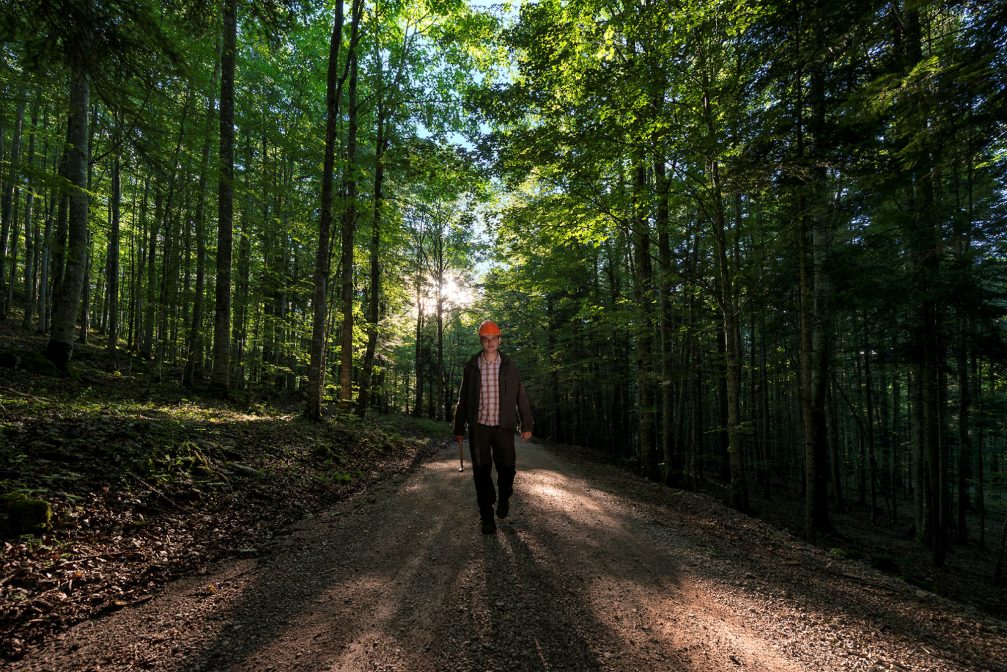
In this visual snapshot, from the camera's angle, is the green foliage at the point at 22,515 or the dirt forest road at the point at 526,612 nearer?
the dirt forest road at the point at 526,612

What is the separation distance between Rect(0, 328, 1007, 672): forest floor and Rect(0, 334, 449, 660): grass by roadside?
0.03m

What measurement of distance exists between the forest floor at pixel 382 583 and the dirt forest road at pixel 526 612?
18 mm

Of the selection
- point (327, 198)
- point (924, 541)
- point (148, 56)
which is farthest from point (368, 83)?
point (924, 541)

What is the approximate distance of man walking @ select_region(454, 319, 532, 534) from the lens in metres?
4.91

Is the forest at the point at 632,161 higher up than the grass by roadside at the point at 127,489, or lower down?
higher up

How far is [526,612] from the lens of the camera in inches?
120

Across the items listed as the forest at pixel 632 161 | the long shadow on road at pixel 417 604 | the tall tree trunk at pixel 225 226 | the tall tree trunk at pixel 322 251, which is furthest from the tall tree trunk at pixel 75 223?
the long shadow on road at pixel 417 604

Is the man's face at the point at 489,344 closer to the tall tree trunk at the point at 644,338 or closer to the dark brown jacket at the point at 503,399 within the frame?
the dark brown jacket at the point at 503,399

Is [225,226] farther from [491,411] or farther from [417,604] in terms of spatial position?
[417,604]

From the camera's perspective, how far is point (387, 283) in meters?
19.6

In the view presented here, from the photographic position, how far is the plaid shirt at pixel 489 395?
16.3 ft

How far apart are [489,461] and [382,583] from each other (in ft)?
5.68

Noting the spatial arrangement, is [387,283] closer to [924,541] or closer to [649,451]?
[649,451]

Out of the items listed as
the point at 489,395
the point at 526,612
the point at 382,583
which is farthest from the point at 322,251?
the point at 526,612
